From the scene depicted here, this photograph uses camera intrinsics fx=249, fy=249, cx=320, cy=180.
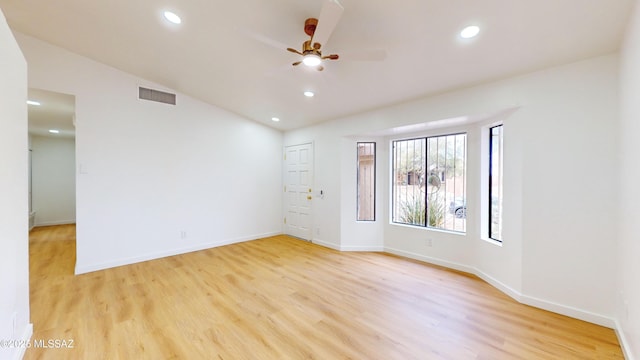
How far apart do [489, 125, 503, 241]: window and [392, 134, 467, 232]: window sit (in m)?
0.36

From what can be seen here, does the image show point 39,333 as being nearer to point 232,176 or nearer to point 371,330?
point 371,330

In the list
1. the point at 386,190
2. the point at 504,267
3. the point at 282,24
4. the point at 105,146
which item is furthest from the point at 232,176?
the point at 504,267

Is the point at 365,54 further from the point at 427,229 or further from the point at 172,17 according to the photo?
the point at 427,229

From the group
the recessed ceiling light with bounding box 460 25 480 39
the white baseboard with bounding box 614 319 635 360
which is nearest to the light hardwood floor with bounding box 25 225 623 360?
the white baseboard with bounding box 614 319 635 360

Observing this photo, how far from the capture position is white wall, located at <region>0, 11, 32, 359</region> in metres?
1.62

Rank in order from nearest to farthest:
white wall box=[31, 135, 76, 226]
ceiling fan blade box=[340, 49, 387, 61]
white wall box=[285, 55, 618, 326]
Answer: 1. ceiling fan blade box=[340, 49, 387, 61]
2. white wall box=[285, 55, 618, 326]
3. white wall box=[31, 135, 76, 226]

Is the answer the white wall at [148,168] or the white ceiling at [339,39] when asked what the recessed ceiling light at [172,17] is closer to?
the white ceiling at [339,39]

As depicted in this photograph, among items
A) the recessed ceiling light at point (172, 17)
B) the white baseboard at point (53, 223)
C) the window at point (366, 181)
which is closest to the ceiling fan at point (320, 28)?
the recessed ceiling light at point (172, 17)

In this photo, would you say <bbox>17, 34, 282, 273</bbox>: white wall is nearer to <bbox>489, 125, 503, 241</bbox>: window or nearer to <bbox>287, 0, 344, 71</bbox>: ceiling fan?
<bbox>287, 0, 344, 71</bbox>: ceiling fan

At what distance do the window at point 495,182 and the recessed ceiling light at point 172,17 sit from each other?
4.03 meters

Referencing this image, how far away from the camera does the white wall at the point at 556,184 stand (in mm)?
2350

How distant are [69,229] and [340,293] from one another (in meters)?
7.64

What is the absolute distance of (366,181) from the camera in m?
4.80

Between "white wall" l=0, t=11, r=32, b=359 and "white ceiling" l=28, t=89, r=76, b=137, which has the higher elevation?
"white ceiling" l=28, t=89, r=76, b=137
